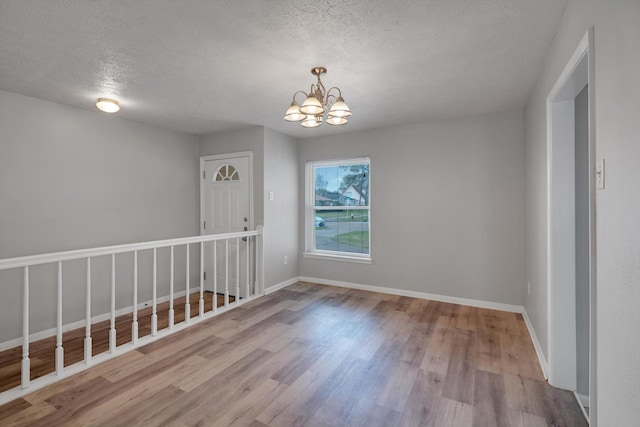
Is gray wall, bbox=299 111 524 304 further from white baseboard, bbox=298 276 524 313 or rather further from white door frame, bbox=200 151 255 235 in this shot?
white door frame, bbox=200 151 255 235

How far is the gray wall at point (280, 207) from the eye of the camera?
172 inches

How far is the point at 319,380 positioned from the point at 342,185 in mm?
3074

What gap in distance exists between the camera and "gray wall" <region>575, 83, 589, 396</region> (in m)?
2.03

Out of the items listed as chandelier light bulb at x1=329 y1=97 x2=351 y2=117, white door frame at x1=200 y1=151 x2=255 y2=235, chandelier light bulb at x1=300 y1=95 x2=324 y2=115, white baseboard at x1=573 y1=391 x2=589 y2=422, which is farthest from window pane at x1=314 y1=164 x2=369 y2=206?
white baseboard at x1=573 y1=391 x2=589 y2=422

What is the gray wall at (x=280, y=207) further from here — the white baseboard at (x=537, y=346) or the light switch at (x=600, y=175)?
the light switch at (x=600, y=175)

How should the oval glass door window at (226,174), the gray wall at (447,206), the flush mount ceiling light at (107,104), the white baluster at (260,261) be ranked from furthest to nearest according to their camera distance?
1. the oval glass door window at (226,174)
2. the white baluster at (260,261)
3. the gray wall at (447,206)
4. the flush mount ceiling light at (107,104)

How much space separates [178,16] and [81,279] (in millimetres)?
3128

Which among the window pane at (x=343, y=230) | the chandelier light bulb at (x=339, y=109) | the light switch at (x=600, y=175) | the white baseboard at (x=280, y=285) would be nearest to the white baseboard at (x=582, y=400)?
the light switch at (x=600, y=175)

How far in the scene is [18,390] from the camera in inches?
80.8

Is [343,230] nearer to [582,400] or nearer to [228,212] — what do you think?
[228,212]

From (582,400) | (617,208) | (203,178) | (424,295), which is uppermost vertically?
(203,178)

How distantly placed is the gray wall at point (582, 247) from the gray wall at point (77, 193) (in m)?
4.50

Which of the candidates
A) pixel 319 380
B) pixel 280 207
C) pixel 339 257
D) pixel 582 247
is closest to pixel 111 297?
pixel 319 380

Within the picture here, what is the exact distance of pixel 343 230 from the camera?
4820mm
